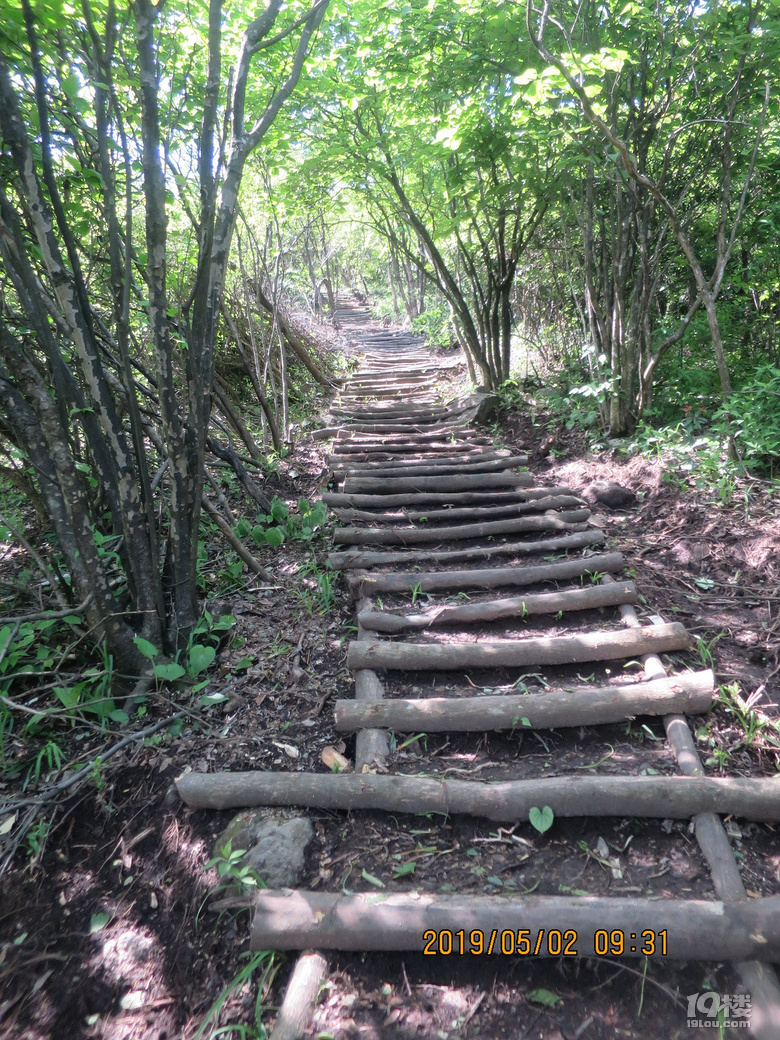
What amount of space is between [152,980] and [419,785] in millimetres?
1048

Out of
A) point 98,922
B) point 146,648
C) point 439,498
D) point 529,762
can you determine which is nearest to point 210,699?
point 146,648

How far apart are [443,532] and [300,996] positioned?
3152mm

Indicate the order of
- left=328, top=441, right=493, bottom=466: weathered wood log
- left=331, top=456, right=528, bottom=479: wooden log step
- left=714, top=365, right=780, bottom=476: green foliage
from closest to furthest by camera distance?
left=714, top=365, right=780, bottom=476: green foliage
left=331, top=456, right=528, bottom=479: wooden log step
left=328, top=441, right=493, bottom=466: weathered wood log

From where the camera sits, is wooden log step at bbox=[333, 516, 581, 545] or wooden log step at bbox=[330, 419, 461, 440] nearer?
wooden log step at bbox=[333, 516, 581, 545]

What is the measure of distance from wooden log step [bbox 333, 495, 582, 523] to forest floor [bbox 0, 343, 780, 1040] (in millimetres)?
1561

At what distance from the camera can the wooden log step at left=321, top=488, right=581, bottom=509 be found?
488 centimetres

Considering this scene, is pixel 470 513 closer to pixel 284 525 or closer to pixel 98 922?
pixel 284 525

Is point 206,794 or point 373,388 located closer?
point 206,794

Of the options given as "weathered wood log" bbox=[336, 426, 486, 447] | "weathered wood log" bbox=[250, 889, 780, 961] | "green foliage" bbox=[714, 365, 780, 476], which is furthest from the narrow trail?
"weathered wood log" bbox=[336, 426, 486, 447]

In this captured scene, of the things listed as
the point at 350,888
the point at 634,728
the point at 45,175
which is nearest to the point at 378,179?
Result: the point at 45,175

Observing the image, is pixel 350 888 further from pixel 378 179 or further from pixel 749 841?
pixel 378 179

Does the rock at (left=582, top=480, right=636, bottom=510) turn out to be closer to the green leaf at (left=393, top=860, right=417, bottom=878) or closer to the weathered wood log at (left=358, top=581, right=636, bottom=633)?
the weathered wood log at (left=358, top=581, right=636, bottom=633)

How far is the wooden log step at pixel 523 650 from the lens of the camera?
2771mm

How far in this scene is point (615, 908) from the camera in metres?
1.69
